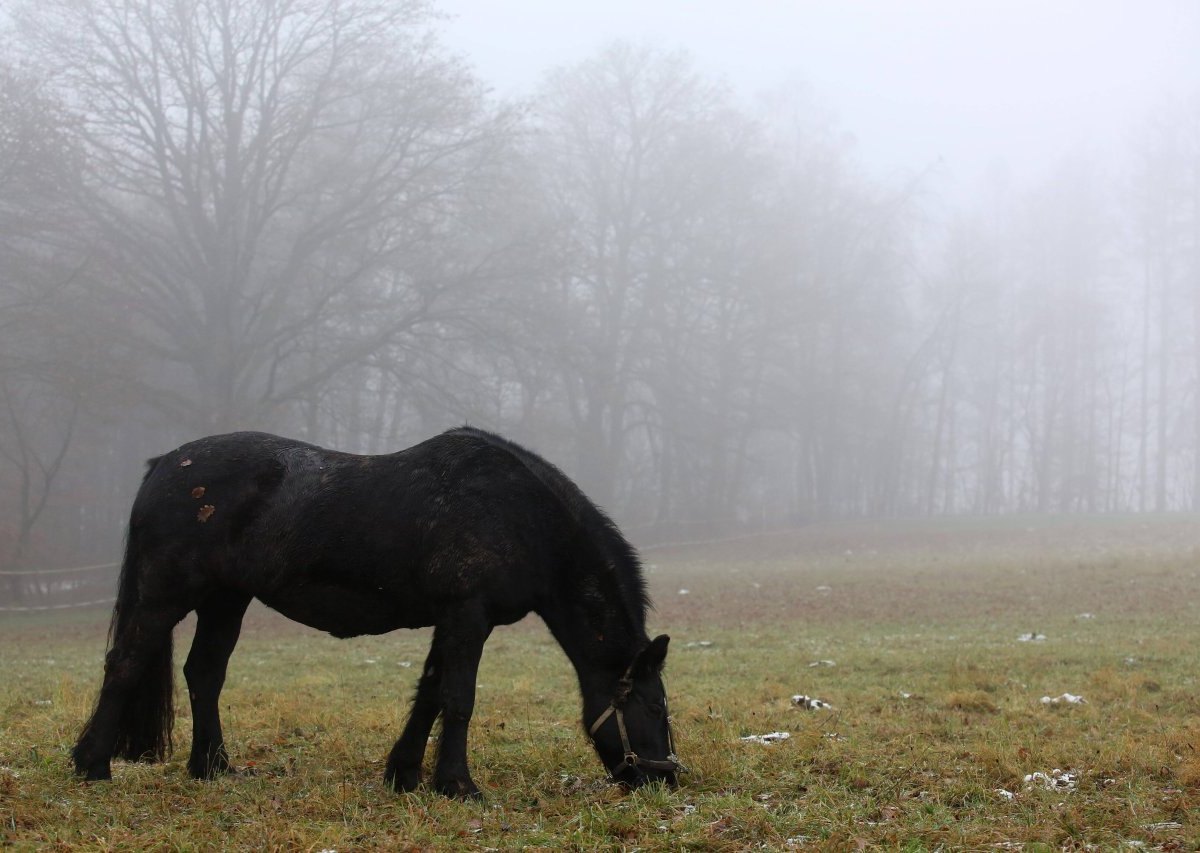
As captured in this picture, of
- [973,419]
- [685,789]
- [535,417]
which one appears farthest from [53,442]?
[973,419]

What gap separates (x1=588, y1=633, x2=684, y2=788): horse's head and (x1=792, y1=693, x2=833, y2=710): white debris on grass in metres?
3.33

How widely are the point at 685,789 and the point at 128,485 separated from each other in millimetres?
35474

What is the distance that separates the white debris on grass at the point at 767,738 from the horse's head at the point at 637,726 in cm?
126

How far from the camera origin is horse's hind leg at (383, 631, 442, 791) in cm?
691

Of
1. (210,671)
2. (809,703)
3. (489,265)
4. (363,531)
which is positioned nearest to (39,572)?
(489,265)

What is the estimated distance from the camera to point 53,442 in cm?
3647

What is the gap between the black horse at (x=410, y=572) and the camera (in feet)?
22.1

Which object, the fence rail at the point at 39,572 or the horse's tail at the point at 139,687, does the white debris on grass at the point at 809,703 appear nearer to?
the horse's tail at the point at 139,687

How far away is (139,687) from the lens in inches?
287

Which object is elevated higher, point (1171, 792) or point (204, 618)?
point (204, 618)

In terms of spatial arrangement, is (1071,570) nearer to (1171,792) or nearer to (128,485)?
(1171,792)

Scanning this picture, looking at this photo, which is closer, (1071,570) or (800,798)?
(800,798)

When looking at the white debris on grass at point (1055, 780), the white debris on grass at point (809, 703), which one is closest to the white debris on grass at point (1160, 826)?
the white debris on grass at point (1055, 780)

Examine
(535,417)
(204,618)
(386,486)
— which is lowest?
(204,618)
